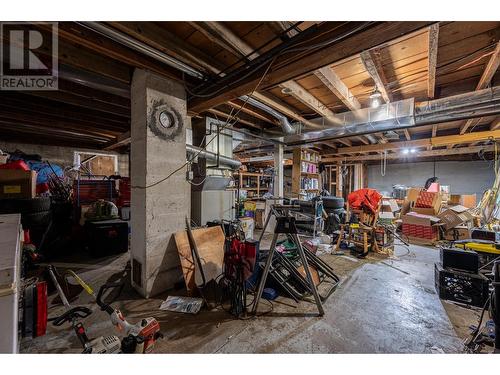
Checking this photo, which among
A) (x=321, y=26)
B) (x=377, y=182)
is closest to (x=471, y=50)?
(x=321, y=26)

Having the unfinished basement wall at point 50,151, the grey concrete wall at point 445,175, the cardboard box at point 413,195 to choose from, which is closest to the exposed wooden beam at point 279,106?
the cardboard box at point 413,195

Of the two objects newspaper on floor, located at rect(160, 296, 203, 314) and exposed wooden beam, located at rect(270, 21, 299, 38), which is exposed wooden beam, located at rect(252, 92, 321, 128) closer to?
exposed wooden beam, located at rect(270, 21, 299, 38)

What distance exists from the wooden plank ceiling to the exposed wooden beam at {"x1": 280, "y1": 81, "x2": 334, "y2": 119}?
0.05ft

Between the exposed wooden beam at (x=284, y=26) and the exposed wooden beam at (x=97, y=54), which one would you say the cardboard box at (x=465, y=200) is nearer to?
the exposed wooden beam at (x=284, y=26)

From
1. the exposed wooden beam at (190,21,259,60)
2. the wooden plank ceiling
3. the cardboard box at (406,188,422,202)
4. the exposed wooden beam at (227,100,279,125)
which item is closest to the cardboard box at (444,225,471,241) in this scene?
the cardboard box at (406,188,422,202)

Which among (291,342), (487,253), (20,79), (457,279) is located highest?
(20,79)

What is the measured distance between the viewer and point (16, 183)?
3.10 metres

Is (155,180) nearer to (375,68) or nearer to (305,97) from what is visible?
(305,97)

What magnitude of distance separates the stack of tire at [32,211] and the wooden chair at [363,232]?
528 cm

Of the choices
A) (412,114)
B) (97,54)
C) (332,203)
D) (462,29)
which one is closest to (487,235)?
(412,114)

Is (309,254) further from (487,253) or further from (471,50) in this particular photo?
(471,50)

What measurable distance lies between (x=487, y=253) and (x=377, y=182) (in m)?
7.12

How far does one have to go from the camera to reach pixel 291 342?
1637 millimetres

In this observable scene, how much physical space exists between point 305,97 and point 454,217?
473cm
